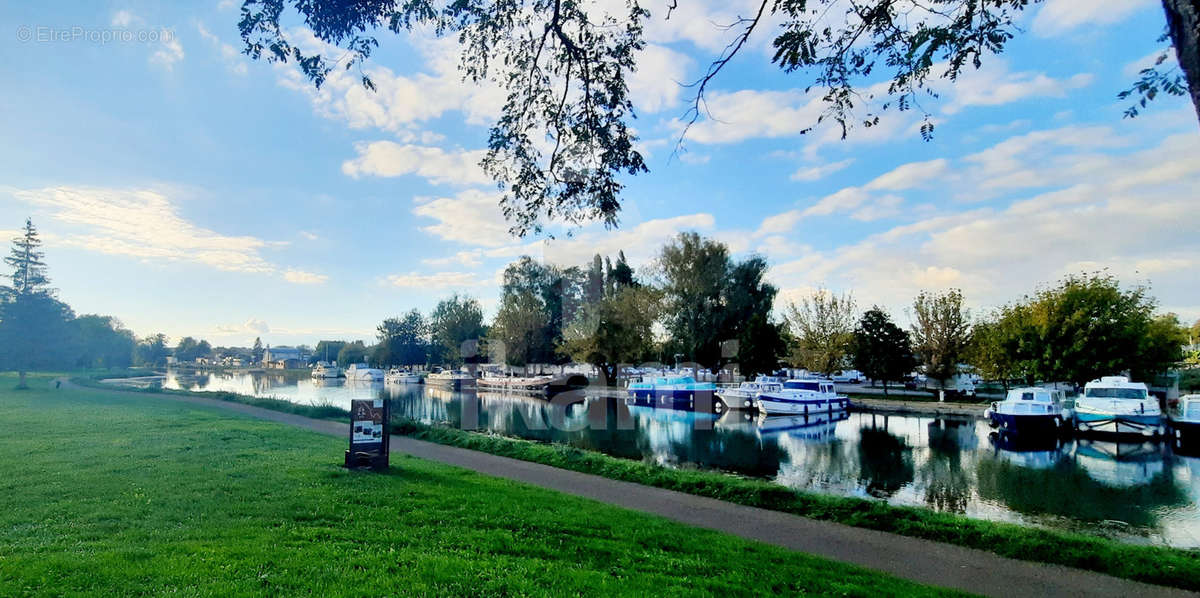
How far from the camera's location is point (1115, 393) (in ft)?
88.6

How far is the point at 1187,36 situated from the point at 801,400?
3383 centimetres

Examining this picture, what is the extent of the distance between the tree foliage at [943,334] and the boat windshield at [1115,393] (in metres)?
12.8

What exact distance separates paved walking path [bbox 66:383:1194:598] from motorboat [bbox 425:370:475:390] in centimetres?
5913

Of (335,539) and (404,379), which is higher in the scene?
(335,539)

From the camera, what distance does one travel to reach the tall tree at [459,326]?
266 feet

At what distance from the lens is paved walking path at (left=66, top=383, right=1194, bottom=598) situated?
7118mm

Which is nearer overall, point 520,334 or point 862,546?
point 862,546

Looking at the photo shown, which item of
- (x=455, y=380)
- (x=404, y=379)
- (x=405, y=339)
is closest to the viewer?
(x=455, y=380)

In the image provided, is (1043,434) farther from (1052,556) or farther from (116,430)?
(116,430)

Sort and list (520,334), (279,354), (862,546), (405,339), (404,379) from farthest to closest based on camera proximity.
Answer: (279,354)
(405,339)
(404,379)
(520,334)
(862,546)

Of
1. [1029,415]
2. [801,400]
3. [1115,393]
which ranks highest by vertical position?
[1115,393]

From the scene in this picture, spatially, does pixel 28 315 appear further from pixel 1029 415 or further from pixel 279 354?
pixel 279 354

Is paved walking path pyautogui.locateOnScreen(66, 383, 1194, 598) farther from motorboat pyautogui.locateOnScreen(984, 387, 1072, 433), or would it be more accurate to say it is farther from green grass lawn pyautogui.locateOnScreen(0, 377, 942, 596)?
Result: motorboat pyautogui.locateOnScreen(984, 387, 1072, 433)

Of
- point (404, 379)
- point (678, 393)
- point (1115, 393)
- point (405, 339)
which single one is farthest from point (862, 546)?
point (405, 339)
